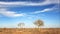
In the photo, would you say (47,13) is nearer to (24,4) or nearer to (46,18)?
(46,18)

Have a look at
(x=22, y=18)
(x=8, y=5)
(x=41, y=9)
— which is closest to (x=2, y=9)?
(x=8, y=5)

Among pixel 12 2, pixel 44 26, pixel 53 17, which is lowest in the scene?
pixel 44 26

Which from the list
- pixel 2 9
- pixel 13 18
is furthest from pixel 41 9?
pixel 2 9

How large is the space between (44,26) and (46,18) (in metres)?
0.14

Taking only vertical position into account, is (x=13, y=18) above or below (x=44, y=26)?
above

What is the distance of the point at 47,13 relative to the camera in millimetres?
2279

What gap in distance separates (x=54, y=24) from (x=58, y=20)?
0.10 metres

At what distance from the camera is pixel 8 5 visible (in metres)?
2.29

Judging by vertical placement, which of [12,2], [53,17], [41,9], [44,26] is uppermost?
[12,2]

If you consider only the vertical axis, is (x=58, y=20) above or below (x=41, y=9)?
below

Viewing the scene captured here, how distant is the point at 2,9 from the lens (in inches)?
89.7

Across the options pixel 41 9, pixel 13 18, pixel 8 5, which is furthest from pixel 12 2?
pixel 41 9

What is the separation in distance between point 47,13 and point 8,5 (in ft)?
2.27

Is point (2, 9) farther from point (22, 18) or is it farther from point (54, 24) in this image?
point (54, 24)
